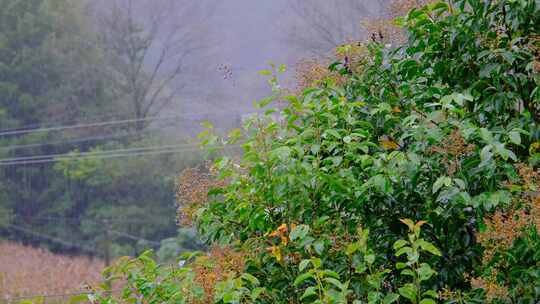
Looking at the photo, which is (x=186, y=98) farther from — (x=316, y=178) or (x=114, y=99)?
(x=316, y=178)

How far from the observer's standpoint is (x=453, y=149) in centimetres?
161

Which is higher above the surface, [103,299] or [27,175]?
[103,299]

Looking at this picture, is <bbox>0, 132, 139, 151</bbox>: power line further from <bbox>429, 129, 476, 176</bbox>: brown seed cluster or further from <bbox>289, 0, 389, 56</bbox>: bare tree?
<bbox>429, 129, 476, 176</bbox>: brown seed cluster

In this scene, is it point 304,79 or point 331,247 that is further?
point 304,79

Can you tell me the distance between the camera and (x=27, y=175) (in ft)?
42.7

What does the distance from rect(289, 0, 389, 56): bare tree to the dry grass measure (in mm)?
5094

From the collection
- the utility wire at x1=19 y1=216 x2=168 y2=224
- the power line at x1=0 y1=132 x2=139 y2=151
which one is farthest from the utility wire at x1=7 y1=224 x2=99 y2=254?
the power line at x1=0 y1=132 x2=139 y2=151

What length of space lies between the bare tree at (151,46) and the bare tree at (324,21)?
268 cm

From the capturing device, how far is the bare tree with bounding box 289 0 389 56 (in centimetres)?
1090

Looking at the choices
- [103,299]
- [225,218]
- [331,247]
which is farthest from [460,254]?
[103,299]

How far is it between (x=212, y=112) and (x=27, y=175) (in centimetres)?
390

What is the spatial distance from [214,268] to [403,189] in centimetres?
56

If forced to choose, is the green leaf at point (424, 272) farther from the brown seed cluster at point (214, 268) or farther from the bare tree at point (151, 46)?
the bare tree at point (151, 46)

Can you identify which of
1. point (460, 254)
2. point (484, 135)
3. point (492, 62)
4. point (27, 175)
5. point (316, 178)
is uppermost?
point (492, 62)
